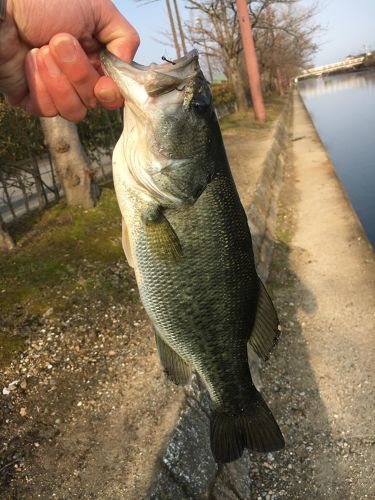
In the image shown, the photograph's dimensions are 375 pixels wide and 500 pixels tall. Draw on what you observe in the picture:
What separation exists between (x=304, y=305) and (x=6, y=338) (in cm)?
372

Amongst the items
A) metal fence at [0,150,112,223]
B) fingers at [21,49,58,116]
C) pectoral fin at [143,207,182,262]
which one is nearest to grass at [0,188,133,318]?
metal fence at [0,150,112,223]

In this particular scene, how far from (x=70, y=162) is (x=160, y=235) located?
568 centimetres

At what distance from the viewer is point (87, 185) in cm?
736

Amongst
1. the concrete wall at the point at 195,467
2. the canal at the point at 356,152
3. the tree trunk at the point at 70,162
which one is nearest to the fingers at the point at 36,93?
the concrete wall at the point at 195,467

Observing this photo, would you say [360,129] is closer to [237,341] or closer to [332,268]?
[332,268]

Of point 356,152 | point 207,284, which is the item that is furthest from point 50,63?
point 356,152

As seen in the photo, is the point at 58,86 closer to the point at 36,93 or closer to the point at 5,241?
the point at 36,93

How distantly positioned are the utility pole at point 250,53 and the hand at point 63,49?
18.7m

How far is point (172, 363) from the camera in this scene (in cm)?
232

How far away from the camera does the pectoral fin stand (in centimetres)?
203

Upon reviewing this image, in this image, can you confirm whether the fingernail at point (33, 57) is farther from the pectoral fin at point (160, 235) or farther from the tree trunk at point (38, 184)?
the tree trunk at point (38, 184)

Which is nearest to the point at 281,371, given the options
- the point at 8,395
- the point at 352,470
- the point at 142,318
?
the point at 352,470

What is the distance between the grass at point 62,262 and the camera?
15.4 feet

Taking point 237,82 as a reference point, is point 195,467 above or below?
below
